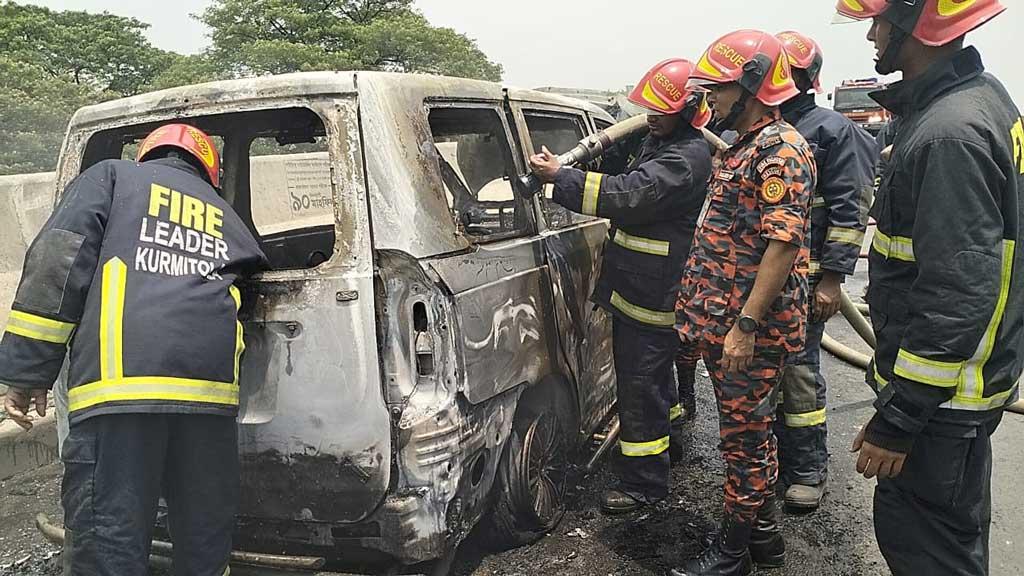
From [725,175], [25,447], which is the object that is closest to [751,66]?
[725,175]

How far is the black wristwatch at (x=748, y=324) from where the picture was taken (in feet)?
8.02

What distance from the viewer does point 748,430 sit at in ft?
8.60

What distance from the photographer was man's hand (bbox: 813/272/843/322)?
3.31 m

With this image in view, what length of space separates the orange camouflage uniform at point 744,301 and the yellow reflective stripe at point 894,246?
19.7 inches

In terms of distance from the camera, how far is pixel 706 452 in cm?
395

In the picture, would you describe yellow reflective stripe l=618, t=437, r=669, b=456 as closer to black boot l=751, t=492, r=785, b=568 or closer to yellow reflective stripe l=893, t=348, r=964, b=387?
black boot l=751, t=492, r=785, b=568

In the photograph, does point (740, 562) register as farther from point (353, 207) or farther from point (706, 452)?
point (353, 207)

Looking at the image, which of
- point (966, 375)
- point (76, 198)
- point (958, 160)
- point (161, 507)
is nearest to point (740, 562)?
point (966, 375)

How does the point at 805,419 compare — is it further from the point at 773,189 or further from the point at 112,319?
the point at 112,319

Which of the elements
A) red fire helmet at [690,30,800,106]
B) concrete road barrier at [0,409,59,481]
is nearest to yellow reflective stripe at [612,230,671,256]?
red fire helmet at [690,30,800,106]

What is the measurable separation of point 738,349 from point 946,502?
0.79 metres

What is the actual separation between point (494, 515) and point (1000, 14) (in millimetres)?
2247

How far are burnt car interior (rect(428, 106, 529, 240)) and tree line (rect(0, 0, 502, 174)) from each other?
28.0 metres

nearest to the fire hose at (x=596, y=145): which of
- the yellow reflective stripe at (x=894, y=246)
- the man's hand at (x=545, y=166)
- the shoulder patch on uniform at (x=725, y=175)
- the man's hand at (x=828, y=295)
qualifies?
the man's hand at (x=545, y=166)
